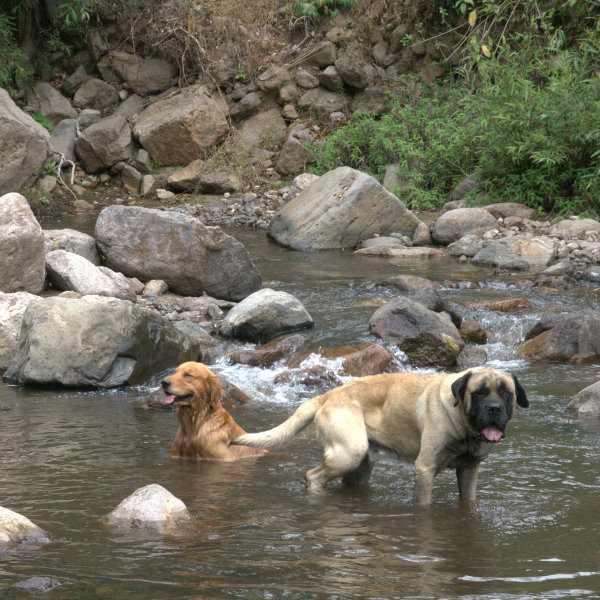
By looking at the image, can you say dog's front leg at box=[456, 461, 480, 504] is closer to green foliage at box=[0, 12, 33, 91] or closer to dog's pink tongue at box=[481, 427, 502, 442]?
dog's pink tongue at box=[481, 427, 502, 442]

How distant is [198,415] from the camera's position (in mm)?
5805

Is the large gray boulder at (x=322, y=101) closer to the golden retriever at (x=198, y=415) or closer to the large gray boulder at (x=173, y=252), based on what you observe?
the large gray boulder at (x=173, y=252)

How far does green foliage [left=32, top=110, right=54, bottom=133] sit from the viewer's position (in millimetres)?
19703

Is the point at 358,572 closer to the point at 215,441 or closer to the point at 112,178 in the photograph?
the point at 215,441

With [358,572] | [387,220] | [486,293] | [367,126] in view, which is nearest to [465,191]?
[387,220]

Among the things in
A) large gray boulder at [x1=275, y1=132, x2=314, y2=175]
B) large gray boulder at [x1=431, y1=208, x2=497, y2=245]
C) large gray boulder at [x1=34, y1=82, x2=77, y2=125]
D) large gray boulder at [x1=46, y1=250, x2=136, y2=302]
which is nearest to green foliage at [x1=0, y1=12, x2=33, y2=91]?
large gray boulder at [x1=34, y1=82, x2=77, y2=125]

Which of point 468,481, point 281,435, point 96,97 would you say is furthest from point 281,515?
point 96,97

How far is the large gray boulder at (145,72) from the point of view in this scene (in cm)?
2150

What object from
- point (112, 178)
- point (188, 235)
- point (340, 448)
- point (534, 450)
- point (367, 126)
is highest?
point (367, 126)

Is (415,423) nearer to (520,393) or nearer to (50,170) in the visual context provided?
(520,393)

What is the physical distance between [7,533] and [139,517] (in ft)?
2.35

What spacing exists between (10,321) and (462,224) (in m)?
9.50

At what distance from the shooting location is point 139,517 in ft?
13.9

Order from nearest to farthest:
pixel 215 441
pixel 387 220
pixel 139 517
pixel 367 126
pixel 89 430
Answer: pixel 139 517 < pixel 215 441 < pixel 89 430 < pixel 387 220 < pixel 367 126
